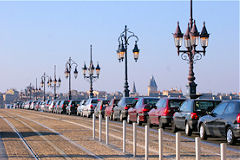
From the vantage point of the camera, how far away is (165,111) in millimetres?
22688

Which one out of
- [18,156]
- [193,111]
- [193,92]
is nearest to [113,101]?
[193,92]

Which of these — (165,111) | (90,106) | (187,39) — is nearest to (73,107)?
(90,106)

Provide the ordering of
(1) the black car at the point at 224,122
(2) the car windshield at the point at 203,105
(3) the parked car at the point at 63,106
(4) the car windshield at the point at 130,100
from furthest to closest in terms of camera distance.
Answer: (3) the parked car at the point at 63,106
(4) the car windshield at the point at 130,100
(2) the car windshield at the point at 203,105
(1) the black car at the point at 224,122

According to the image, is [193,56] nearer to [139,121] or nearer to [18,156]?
[139,121]

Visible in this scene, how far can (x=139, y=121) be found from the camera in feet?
88.7

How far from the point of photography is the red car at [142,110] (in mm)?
26281

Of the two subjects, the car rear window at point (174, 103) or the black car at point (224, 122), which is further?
the car rear window at point (174, 103)

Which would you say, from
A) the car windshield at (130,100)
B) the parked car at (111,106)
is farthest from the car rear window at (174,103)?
the parked car at (111,106)

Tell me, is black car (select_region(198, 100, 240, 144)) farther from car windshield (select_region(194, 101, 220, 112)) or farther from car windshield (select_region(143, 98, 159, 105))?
car windshield (select_region(143, 98, 159, 105))

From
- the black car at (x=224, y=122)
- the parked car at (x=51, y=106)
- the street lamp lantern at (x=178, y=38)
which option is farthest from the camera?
the parked car at (x=51, y=106)

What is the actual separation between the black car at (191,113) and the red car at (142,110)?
5074mm

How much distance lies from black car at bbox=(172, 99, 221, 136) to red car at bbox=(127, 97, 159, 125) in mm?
5074

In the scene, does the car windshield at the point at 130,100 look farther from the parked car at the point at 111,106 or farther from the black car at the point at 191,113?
the black car at the point at 191,113

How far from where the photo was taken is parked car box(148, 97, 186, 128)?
2253 cm
